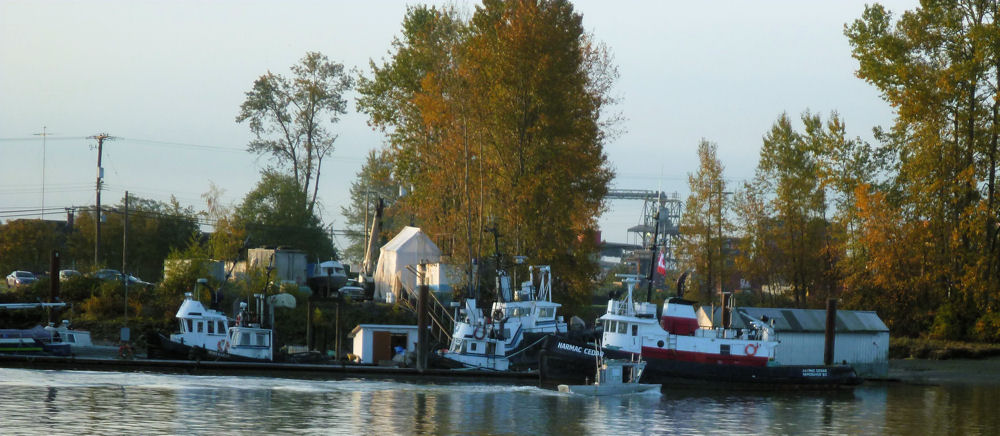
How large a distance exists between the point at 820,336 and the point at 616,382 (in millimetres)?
13162

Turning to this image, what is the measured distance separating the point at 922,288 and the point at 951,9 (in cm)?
1540

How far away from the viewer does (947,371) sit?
55156 millimetres

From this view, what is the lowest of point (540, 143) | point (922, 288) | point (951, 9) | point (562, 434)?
point (562, 434)

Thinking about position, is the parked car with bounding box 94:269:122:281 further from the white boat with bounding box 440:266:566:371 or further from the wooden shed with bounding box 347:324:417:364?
the white boat with bounding box 440:266:566:371

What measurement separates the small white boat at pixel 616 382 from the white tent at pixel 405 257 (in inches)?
771

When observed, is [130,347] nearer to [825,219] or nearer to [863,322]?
[863,322]

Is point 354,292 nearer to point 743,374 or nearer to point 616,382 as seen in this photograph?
point 616,382

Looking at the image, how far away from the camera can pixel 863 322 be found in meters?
53.8

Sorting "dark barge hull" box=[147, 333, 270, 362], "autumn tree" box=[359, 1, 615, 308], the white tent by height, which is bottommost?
"dark barge hull" box=[147, 333, 270, 362]

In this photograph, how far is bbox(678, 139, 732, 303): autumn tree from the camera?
67.5 metres

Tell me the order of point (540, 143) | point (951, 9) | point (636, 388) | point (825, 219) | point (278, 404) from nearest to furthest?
point (278, 404)
point (636, 388)
point (540, 143)
point (951, 9)
point (825, 219)

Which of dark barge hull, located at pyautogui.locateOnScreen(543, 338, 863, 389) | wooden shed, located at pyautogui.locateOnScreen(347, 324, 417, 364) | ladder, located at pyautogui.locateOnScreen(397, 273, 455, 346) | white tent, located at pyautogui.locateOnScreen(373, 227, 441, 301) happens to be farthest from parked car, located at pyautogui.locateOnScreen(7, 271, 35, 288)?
dark barge hull, located at pyautogui.locateOnScreen(543, 338, 863, 389)

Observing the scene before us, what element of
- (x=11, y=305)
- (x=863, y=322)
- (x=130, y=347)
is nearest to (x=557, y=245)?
(x=863, y=322)

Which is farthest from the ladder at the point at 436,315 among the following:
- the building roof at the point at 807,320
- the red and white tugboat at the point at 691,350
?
the building roof at the point at 807,320
